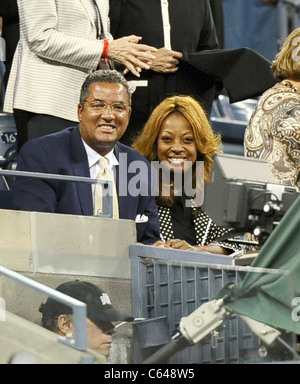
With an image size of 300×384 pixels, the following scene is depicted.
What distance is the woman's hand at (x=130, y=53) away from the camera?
7254 mm

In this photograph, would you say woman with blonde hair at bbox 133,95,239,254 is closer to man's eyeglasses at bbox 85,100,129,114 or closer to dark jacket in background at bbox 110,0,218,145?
dark jacket in background at bbox 110,0,218,145

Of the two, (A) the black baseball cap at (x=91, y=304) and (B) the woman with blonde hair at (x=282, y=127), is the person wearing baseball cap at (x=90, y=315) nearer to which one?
(A) the black baseball cap at (x=91, y=304)

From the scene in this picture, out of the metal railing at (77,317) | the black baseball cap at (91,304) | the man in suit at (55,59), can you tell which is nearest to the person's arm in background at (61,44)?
the man in suit at (55,59)

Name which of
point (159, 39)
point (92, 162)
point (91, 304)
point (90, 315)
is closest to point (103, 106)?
point (92, 162)

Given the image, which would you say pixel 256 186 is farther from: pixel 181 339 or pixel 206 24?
pixel 206 24

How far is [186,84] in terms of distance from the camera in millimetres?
7750

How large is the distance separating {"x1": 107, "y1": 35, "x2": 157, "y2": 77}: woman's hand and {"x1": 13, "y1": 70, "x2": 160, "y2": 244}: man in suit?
285 mm

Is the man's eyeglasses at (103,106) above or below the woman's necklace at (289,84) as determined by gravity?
below

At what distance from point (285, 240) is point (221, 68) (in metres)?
2.28

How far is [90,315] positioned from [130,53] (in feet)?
6.56

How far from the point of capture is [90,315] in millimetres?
5742

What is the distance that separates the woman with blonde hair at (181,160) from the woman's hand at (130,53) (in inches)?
12.5

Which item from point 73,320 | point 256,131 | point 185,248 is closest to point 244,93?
point 256,131

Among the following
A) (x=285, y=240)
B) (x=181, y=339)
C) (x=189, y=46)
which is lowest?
(x=181, y=339)
